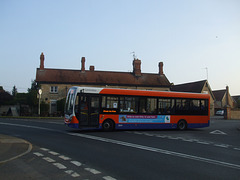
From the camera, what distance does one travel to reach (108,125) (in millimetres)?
17312

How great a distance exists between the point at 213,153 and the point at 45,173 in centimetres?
653

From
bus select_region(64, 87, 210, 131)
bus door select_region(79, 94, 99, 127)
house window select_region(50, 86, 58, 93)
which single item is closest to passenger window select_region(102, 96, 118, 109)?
bus select_region(64, 87, 210, 131)

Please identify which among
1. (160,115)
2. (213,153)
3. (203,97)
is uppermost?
(203,97)

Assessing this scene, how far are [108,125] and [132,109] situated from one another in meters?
2.09

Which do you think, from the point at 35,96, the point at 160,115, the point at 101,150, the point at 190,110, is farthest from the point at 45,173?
the point at 35,96

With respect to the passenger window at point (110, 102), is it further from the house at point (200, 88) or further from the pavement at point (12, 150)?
the house at point (200, 88)

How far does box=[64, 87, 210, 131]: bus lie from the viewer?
16.5m

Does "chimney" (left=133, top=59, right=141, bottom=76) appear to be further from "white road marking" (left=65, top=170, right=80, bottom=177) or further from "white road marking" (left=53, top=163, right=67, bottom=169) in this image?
"white road marking" (left=65, top=170, right=80, bottom=177)

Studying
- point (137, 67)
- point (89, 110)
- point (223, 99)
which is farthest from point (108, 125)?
point (223, 99)

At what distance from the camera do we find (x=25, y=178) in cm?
614

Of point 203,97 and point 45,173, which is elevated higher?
point 203,97

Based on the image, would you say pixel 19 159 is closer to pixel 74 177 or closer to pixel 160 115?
pixel 74 177

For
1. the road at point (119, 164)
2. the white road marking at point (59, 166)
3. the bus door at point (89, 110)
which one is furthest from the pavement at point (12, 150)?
the bus door at point (89, 110)

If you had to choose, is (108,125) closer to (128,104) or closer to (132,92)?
(128,104)
